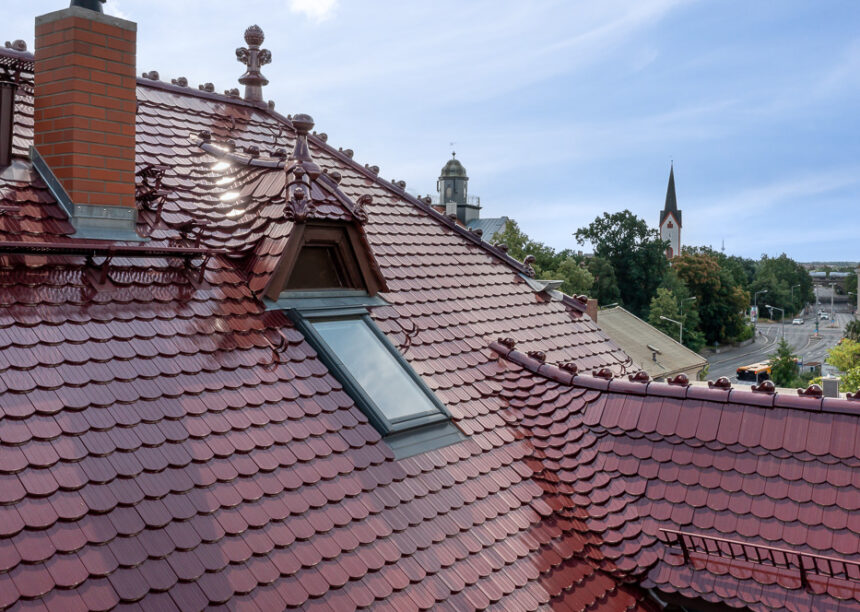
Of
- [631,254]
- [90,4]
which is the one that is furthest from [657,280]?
[90,4]

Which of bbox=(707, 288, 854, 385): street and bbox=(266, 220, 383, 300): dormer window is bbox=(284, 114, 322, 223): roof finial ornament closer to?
bbox=(266, 220, 383, 300): dormer window

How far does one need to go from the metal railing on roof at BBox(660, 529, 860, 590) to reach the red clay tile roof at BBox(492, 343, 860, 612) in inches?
0.6

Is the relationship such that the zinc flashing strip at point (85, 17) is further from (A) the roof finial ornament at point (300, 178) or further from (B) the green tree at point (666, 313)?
(B) the green tree at point (666, 313)

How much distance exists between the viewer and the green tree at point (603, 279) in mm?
73625

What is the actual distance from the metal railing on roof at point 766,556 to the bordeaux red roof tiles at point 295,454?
0.08 meters

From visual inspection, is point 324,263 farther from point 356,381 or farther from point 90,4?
point 90,4

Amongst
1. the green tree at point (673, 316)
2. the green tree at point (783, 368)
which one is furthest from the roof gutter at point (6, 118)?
the green tree at point (673, 316)

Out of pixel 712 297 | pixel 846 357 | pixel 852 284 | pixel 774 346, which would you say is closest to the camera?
→ pixel 846 357

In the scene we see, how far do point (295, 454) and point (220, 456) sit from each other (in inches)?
20.9

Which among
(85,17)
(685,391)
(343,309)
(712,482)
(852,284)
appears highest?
(852,284)

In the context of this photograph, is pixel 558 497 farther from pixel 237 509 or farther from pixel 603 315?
pixel 603 315

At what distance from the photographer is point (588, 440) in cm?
652

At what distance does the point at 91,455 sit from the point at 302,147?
328cm

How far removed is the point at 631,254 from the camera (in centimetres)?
7781
